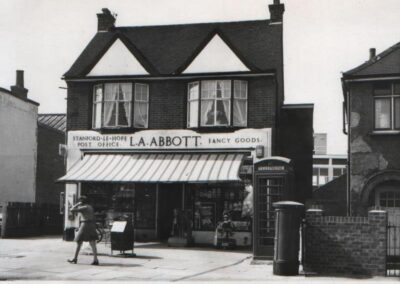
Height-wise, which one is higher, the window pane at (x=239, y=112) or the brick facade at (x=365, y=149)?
the window pane at (x=239, y=112)

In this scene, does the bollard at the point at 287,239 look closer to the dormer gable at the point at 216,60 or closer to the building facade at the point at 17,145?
the dormer gable at the point at 216,60

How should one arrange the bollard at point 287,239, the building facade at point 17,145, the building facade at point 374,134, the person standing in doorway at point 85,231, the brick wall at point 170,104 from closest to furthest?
the bollard at point 287,239
the person standing in doorway at point 85,231
the building facade at point 374,134
the brick wall at point 170,104
the building facade at point 17,145

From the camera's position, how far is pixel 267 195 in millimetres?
15984

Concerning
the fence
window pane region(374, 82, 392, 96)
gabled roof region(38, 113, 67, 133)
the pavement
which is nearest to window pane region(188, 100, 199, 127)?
the pavement

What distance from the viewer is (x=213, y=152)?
73.6 ft

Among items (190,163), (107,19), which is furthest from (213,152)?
(107,19)

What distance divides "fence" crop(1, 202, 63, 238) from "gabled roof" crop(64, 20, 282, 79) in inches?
240

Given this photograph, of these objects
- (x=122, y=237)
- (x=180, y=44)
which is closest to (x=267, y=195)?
(x=122, y=237)

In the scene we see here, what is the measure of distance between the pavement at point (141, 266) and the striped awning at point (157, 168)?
2559mm

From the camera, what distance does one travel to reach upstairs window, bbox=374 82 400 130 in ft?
68.8

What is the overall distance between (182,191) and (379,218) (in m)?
10.8

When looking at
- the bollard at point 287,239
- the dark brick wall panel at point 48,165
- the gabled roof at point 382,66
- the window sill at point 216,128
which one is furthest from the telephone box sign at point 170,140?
the dark brick wall panel at point 48,165

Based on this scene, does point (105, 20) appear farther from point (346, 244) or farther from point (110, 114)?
point (346, 244)

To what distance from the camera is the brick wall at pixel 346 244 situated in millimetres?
13461
